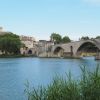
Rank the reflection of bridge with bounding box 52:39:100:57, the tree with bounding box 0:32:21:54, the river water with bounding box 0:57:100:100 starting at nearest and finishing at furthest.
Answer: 1. the river water with bounding box 0:57:100:100
2. the reflection of bridge with bounding box 52:39:100:57
3. the tree with bounding box 0:32:21:54

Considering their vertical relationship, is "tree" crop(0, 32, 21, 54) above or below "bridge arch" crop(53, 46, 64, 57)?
above

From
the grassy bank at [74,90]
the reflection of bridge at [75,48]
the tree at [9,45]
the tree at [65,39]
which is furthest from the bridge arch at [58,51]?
the grassy bank at [74,90]

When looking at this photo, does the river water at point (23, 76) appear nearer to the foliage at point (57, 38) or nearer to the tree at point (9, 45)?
the tree at point (9, 45)

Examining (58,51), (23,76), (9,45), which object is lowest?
(23,76)

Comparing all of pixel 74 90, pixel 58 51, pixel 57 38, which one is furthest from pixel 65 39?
pixel 74 90

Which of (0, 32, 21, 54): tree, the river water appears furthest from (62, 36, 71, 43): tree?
the river water

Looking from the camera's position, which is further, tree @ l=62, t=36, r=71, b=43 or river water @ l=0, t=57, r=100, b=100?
tree @ l=62, t=36, r=71, b=43

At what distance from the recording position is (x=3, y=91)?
28.0 m

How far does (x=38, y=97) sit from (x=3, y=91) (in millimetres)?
14451

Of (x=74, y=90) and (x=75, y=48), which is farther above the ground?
(x=75, y=48)

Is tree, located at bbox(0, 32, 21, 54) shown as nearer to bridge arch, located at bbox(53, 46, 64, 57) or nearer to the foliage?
bridge arch, located at bbox(53, 46, 64, 57)

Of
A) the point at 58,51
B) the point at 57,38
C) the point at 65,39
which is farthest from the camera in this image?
the point at 57,38

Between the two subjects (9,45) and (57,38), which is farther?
(57,38)

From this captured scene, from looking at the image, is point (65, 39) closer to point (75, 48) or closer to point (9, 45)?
point (9, 45)
